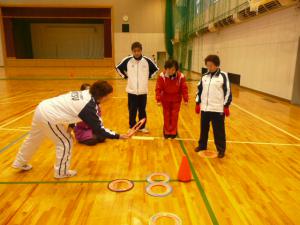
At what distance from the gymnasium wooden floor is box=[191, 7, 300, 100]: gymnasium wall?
3.04 meters

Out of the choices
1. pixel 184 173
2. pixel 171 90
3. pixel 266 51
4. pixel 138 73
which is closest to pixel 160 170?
pixel 184 173

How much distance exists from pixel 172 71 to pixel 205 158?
53.4 inches

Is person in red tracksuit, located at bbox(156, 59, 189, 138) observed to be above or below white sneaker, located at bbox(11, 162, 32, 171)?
above

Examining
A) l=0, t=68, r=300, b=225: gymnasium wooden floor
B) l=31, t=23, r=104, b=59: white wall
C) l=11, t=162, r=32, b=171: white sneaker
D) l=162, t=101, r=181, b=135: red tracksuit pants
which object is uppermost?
l=31, t=23, r=104, b=59: white wall

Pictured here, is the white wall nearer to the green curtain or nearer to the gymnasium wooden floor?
the green curtain

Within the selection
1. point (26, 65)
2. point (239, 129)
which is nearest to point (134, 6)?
point (26, 65)

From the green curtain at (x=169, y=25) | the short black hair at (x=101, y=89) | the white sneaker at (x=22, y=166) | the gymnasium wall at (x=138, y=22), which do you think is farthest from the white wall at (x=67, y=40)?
the short black hair at (x=101, y=89)

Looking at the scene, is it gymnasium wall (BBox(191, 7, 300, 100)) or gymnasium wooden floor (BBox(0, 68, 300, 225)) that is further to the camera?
gymnasium wall (BBox(191, 7, 300, 100))

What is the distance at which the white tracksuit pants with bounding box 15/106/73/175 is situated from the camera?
2709 millimetres

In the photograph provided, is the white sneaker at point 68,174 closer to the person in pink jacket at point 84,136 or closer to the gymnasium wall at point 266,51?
the person in pink jacket at point 84,136

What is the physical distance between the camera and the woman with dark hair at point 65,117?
255cm

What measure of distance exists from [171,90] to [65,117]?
1.96 meters

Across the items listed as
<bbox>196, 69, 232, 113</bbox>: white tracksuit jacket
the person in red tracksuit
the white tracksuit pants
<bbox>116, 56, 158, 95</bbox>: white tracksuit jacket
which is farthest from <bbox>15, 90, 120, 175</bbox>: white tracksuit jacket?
<bbox>116, 56, 158, 95</bbox>: white tracksuit jacket

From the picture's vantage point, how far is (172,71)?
4.08 m
